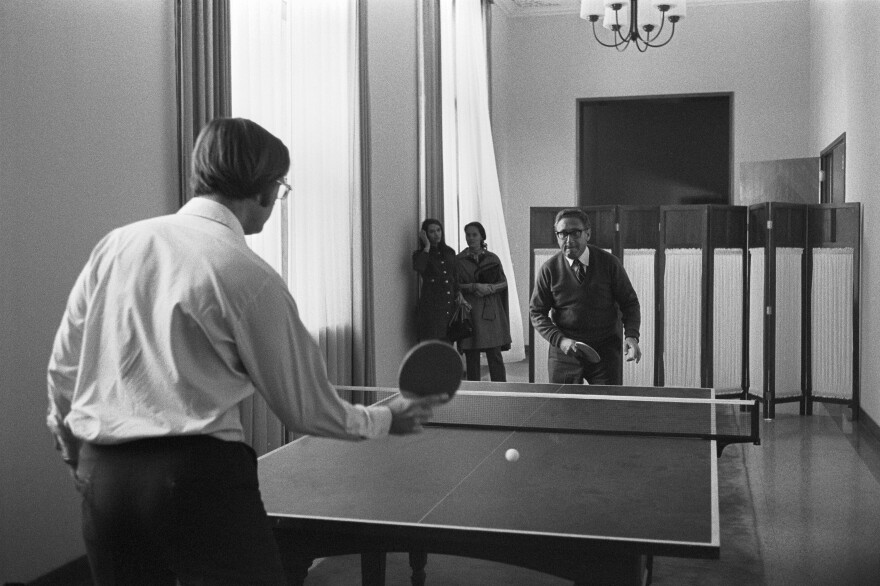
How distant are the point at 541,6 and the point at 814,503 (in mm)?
8365

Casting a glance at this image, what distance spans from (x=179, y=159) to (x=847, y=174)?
6.05 metres

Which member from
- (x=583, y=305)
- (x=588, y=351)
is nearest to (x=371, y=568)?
(x=588, y=351)

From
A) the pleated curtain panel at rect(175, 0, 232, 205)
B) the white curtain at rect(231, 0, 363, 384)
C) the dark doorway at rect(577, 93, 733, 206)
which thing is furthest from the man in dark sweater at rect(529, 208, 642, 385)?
the dark doorway at rect(577, 93, 733, 206)

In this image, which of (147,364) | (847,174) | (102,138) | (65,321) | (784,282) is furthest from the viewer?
(847,174)

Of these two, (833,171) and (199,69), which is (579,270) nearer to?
(199,69)

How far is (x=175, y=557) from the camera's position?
173 cm

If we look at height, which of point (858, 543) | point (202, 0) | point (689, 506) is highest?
point (202, 0)

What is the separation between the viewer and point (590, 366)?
538cm

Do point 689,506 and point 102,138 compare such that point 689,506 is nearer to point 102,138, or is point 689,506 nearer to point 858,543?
point 858,543

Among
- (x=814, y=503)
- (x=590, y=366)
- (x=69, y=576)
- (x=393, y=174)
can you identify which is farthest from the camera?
(x=393, y=174)

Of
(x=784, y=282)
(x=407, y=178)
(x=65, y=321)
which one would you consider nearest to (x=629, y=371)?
(x=784, y=282)

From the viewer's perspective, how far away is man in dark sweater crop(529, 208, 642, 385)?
5389 mm

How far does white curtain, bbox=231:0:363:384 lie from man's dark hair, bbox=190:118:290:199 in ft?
11.1

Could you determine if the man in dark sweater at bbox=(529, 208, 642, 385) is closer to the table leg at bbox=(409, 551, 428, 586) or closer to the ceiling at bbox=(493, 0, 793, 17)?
the table leg at bbox=(409, 551, 428, 586)
